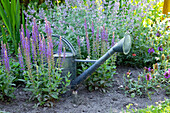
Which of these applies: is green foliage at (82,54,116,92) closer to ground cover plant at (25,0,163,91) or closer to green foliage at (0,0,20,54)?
ground cover plant at (25,0,163,91)

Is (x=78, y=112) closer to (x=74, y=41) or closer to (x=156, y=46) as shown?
(x=74, y=41)

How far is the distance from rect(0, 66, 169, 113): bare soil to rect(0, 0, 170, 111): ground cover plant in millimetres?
81

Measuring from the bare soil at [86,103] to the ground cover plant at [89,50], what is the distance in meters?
0.08

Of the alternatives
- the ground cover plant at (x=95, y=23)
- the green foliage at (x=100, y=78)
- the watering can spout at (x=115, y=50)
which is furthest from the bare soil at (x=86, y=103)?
the ground cover plant at (x=95, y=23)

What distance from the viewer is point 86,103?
2.43 m

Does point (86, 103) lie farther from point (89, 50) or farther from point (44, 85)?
point (89, 50)

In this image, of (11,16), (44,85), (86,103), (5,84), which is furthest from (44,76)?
(11,16)

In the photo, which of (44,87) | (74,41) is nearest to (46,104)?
(44,87)

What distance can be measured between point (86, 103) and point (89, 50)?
649 millimetres

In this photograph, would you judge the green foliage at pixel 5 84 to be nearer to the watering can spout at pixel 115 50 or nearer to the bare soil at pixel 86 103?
the bare soil at pixel 86 103

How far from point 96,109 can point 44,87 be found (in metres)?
0.59

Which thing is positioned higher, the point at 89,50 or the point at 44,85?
the point at 89,50

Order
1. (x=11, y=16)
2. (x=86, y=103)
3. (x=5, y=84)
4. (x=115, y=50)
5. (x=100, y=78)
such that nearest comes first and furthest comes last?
(x=115, y=50) < (x=5, y=84) < (x=86, y=103) < (x=100, y=78) < (x=11, y=16)

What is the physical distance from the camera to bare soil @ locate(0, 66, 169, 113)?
2.26 meters
